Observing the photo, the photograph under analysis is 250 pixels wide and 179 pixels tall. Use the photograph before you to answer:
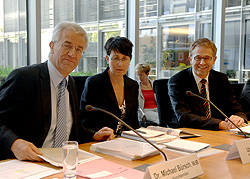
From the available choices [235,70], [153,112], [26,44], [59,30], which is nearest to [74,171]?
[59,30]

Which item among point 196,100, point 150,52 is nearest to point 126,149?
point 196,100

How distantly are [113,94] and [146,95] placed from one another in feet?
7.55

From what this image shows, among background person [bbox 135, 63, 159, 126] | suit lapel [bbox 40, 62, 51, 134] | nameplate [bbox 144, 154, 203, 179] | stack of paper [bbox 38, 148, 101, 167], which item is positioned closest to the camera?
nameplate [bbox 144, 154, 203, 179]

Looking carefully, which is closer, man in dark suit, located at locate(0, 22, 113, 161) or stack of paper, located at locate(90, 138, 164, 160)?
stack of paper, located at locate(90, 138, 164, 160)

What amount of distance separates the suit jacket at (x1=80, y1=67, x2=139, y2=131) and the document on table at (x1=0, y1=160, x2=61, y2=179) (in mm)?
1042

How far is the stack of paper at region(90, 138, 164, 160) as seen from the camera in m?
1.48

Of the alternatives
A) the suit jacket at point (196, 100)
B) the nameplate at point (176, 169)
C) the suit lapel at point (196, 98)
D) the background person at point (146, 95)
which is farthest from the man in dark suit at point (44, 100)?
the background person at point (146, 95)

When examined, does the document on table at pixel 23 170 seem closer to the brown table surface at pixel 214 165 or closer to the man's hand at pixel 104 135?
the brown table surface at pixel 214 165

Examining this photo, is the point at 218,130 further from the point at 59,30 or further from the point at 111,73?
the point at 59,30

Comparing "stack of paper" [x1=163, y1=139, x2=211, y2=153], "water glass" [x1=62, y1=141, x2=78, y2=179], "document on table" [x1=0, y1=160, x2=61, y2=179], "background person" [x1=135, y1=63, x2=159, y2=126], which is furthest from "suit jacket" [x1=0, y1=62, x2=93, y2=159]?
"background person" [x1=135, y1=63, x2=159, y2=126]

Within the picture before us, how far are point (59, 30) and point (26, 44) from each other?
4.79 feet

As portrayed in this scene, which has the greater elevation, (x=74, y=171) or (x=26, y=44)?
(x=26, y=44)

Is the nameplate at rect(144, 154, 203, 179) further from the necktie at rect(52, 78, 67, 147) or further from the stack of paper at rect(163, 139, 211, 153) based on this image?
the necktie at rect(52, 78, 67, 147)

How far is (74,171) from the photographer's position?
116 centimetres
